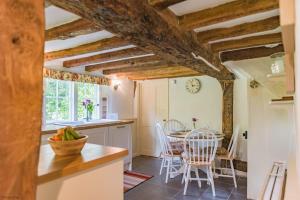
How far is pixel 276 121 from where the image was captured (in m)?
3.04

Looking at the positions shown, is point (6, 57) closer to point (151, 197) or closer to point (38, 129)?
point (38, 129)

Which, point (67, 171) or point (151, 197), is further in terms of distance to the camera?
point (151, 197)

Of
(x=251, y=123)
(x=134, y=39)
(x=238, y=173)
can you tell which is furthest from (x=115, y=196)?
(x=238, y=173)

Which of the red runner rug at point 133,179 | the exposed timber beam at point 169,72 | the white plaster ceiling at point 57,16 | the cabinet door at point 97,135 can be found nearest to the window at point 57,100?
the cabinet door at point 97,135

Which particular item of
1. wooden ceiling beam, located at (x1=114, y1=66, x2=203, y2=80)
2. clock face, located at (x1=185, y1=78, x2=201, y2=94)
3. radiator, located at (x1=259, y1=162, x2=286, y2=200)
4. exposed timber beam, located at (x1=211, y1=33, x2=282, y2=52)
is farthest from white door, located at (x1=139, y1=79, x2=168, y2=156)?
radiator, located at (x1=259, y1=162, x2=286, y2=200)

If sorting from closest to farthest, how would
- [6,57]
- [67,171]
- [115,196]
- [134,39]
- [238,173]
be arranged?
[6,57] < [67,171] < [115,196] < [134,39] < [238,173]

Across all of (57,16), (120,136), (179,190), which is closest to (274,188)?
(179,190)

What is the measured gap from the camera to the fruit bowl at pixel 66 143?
1273mm

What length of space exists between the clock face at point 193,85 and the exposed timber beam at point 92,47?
110 inches

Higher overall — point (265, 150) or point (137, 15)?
point (137, 15)

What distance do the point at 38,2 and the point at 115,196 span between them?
A: 1224 mm

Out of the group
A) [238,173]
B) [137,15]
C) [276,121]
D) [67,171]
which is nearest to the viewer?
[67,171]

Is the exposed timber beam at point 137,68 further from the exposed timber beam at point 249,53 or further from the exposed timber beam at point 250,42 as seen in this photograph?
the exposed timber beam at point 250,42

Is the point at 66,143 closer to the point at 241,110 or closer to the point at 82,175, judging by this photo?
the point at 82,175
